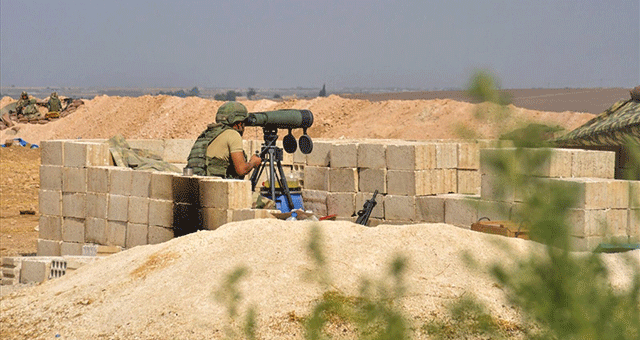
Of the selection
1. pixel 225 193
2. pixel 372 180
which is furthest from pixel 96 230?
pixel 372 180

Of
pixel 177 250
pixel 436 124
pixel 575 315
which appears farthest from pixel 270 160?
pixel 436 124

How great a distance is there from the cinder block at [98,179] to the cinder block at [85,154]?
0.45ft

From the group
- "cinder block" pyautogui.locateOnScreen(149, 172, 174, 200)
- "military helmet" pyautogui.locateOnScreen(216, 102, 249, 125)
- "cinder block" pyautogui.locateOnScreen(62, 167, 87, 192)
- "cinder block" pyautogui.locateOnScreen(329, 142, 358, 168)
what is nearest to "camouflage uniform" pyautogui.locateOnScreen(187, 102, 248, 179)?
"military helmet" pyautogui.locateOnScreen(216, 102, 249, 125)

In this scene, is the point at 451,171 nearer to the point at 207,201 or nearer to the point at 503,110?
the point at 207,201

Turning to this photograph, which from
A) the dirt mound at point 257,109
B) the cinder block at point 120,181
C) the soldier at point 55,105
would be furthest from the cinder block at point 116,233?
the soldier at point 55,105

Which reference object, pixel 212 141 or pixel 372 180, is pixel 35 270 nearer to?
pixel 212 141

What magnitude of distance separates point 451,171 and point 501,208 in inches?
385

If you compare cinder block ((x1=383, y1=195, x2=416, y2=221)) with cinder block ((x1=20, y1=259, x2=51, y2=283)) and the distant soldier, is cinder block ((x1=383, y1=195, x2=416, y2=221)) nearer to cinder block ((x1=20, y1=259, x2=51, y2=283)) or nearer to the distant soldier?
cinder block ((x1=20, y1=259, x2=51, y2=283))

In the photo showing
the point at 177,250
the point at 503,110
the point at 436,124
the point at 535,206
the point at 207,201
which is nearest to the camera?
the point at 503,110

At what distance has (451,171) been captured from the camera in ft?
38.8

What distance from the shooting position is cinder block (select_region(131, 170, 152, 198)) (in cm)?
1006

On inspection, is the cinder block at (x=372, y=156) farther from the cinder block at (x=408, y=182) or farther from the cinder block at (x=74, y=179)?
the cinder block at (x=74, y=179)

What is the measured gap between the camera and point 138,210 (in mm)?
10203

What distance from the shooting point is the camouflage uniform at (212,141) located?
10000 millimetres
